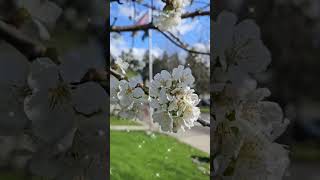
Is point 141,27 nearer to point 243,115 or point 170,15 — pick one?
point 170,15

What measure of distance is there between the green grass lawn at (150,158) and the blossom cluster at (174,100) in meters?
0.20

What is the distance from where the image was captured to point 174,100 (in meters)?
0.41

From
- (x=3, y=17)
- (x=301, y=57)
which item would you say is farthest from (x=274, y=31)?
(x=3, y=17)

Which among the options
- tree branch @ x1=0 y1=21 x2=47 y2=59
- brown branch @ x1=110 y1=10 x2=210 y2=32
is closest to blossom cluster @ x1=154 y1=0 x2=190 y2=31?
brown branch @ x1=110 y1=10 x2=210 y2=32

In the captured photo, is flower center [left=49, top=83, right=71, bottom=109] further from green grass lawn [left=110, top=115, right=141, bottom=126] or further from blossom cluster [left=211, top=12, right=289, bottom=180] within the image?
green grass lawn [left=110, top=115, right=141, bottom=126]

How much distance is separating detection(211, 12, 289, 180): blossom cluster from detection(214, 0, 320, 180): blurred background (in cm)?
17

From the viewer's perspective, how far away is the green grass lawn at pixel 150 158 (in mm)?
607

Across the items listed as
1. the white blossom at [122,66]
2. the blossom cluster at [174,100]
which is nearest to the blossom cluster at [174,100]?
the blossom cluster at [174,100]

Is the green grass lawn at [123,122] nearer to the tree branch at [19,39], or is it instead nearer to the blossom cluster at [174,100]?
the blossom cluster at [174,100]

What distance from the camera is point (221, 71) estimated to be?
36 centimetres

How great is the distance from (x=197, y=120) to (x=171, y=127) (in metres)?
0.05

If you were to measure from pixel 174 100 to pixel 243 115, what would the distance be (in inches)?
3.2

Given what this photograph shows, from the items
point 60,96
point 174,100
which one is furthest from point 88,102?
point 174,100

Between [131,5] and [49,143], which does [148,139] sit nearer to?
[131,5]
